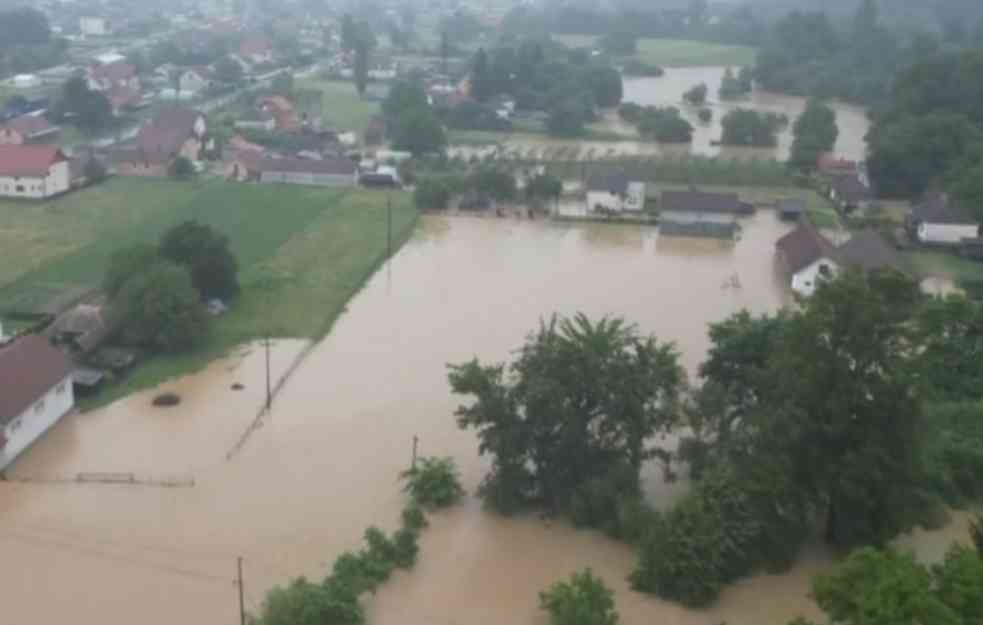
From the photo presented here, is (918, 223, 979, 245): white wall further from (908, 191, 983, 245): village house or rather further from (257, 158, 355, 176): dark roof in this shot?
(257, 158, 355, 176): dark roof

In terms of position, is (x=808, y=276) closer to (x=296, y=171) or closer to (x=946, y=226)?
(x=946, y=226)

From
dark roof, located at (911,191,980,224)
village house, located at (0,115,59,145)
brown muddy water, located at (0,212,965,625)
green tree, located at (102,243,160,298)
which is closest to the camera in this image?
brown muddy water, located at (0,212,965,625)

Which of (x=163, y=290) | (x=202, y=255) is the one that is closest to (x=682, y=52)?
(x=202, y=255)

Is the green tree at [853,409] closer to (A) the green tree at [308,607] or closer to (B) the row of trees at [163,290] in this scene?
(A) the green tree at [308,607]

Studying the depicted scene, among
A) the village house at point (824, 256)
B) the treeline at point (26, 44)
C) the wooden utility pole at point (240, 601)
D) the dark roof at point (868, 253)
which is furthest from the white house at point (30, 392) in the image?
the treeline at point (26, 44)

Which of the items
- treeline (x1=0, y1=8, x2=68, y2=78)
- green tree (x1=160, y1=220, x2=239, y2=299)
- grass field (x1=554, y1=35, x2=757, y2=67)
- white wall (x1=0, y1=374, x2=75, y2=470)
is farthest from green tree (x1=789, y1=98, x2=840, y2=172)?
treeline (x1=0, y1=8, x2=68, y2=78)

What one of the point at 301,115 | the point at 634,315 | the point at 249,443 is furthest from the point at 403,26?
the point at 249,443

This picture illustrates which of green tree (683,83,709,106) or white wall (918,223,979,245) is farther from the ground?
white wall (918,223,979,245)

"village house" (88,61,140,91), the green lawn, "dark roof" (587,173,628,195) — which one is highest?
"dark roof" (587,173,628,195)
